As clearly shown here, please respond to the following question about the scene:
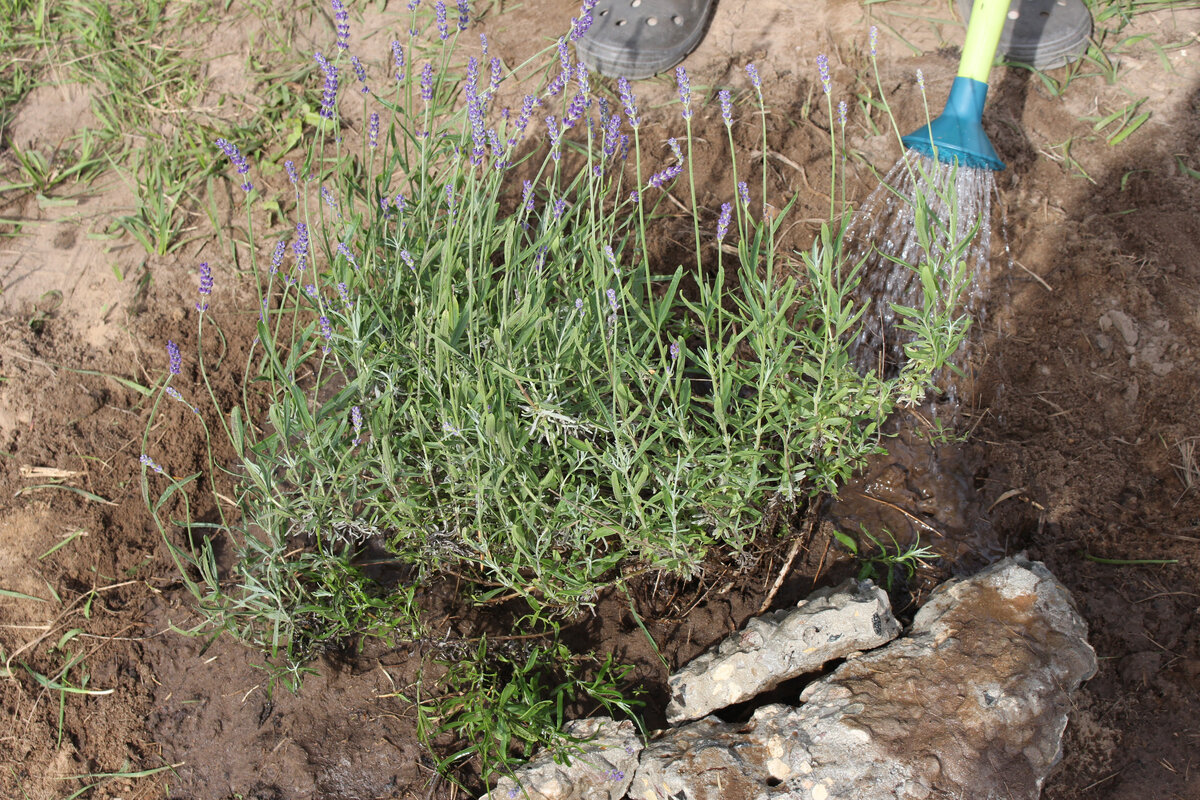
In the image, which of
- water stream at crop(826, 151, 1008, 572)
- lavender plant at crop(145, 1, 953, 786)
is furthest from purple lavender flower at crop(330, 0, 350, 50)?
water stream at crop(826, 151, 1008, 572)

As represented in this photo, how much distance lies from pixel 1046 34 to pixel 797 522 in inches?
85.4

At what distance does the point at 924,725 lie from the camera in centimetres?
172

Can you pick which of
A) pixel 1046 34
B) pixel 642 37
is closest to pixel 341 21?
pixel 642 37

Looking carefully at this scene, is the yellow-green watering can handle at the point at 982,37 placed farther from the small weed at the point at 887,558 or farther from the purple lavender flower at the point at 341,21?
the purple lavender flower at the point at 341,21

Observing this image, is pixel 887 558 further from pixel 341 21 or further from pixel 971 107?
pixel 341 21

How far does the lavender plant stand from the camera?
70.1 inches

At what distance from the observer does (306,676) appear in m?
2.01

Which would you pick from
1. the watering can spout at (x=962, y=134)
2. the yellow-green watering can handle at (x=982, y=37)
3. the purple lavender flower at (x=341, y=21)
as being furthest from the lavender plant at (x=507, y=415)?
the yellow-green watering can handle at (x=982, y=37)

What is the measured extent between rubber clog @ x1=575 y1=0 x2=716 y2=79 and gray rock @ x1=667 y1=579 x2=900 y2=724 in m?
2.11

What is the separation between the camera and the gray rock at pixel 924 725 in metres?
1.68

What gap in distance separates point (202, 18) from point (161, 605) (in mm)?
2521

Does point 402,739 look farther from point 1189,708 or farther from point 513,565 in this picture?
point 1189,708

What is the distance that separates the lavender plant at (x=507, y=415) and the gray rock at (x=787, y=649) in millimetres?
204

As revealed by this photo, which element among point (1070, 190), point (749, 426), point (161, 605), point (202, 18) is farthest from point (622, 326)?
point (202, 18)
